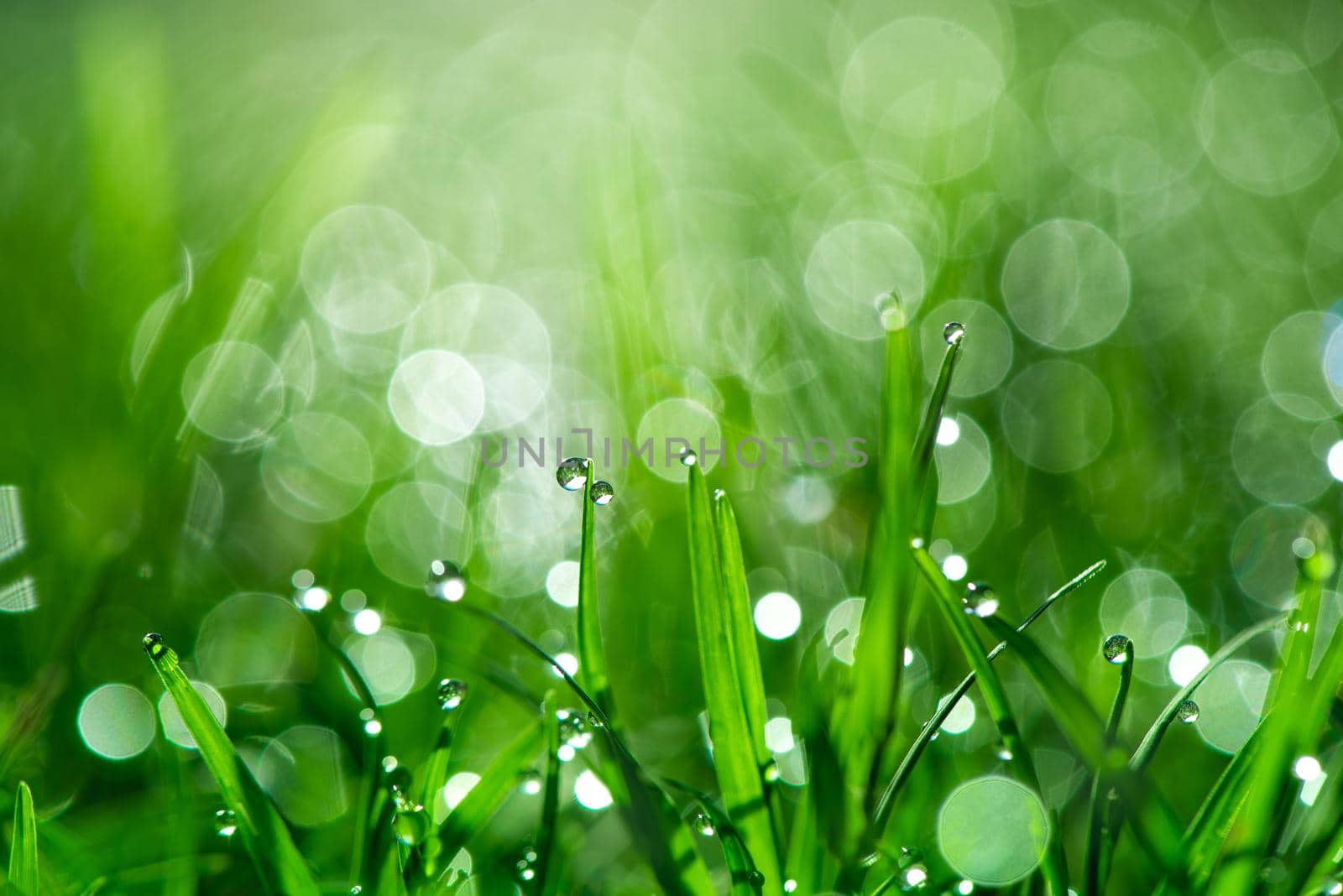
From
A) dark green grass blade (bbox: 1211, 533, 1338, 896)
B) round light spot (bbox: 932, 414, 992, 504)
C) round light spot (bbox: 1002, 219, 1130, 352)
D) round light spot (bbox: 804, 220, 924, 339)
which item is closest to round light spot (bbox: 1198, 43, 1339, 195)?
round light spot (bbox: 1002, 219, 1130, 352)

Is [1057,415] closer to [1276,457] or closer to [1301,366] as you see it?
[1276,457]

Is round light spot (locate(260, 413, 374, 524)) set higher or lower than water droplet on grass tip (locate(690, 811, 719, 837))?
higher

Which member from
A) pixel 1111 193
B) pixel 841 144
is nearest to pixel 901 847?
pixel 1111 193

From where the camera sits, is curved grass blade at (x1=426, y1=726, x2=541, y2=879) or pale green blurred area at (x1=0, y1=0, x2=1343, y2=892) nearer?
curved grass blade at (x1=426, y1=726, x2=541, y2=879)

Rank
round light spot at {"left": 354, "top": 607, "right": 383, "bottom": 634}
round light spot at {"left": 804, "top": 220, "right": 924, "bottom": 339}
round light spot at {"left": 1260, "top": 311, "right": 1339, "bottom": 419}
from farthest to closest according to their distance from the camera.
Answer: round light spot at {"left": 804, "top": 220, "right": 924, "bottom": 339}, round light spot at {"left": 1260, "top": 311, "right": 1339, "bottom": 419}, round light spot at {"left": 354, "top": 607, "right": 383, "bottom": 634}

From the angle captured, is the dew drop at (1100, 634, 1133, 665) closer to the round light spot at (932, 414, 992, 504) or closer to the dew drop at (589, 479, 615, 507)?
the dew drop at (589, 479, 615, 507)

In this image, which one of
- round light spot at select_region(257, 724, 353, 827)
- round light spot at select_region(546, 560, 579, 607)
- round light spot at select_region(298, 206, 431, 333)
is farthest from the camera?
round light spot at select_region(298, 206, 431, 333)

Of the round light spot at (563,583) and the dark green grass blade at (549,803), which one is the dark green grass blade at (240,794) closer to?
the dark green grass blade at (549,803)
